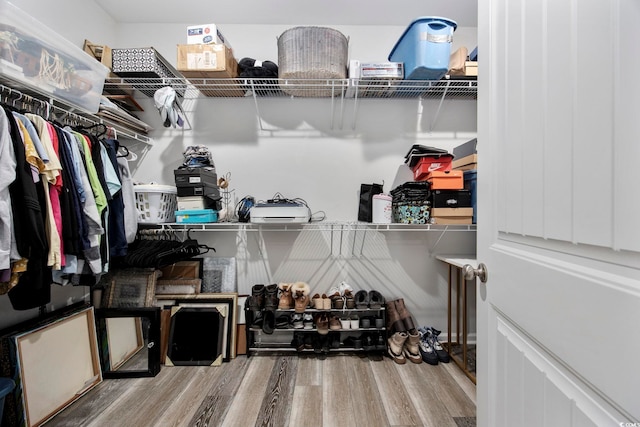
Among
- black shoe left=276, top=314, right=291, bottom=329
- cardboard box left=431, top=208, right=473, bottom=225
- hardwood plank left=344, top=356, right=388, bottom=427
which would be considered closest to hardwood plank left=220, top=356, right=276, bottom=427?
black shoe left=276, top=314, right=291, bottom=329

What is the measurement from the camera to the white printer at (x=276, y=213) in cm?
175

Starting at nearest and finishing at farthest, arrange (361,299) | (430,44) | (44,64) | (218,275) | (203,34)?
(44,64)
(430,44)
(203,34)
(361,299)
(218,275)

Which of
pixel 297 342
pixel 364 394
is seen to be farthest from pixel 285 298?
pixel 364 394

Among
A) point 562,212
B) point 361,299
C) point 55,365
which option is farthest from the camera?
point 361,299

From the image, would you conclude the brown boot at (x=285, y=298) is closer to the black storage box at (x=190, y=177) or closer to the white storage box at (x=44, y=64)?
the black storage box at (x=190, y=177)

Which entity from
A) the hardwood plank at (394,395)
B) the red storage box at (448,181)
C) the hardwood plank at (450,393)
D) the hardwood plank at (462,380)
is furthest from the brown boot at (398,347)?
the red storage box at (448,181)

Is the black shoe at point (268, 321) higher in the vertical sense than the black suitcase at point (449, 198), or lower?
lower

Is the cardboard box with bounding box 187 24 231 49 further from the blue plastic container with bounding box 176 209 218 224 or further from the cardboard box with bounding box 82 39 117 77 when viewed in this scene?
the blue plastic container with bounding box 176 209 218 224

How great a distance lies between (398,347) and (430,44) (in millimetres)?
1919

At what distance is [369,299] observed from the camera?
196cm

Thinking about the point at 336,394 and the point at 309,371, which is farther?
the point at 309,371

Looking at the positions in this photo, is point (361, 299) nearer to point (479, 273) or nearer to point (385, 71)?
point (479, 273)

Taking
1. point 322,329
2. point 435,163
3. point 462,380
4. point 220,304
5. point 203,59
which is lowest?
point 462,380

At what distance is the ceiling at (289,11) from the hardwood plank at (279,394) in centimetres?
247
